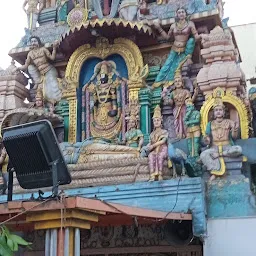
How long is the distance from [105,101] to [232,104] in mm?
3032

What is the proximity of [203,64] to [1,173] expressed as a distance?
4.95m

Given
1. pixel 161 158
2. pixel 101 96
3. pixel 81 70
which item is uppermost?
pixel 81 70

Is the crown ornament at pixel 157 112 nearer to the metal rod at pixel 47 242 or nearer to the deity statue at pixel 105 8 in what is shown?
the deity statue at pixel 105 8

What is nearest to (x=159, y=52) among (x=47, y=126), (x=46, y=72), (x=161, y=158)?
(x=46, y=72)

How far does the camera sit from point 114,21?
10773 millimetres

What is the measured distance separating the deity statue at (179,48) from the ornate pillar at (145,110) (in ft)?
1.26

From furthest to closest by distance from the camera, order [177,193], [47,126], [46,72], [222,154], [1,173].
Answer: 1. [46,72]
2. [1,173]
3. [222,154]
4. [177,193]
5. [47,126]

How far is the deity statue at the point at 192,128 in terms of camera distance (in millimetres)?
9453

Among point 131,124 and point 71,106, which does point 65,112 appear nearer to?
point 71,106

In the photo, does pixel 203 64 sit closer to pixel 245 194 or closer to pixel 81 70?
pixel 81 70

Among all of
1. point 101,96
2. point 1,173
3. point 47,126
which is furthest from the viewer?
point 101,96

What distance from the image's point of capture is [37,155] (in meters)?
5.38

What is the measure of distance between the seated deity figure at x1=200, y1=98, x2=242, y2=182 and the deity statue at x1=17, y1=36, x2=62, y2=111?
14.1ft

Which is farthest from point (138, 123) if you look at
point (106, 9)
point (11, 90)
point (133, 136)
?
point (106, 9)
